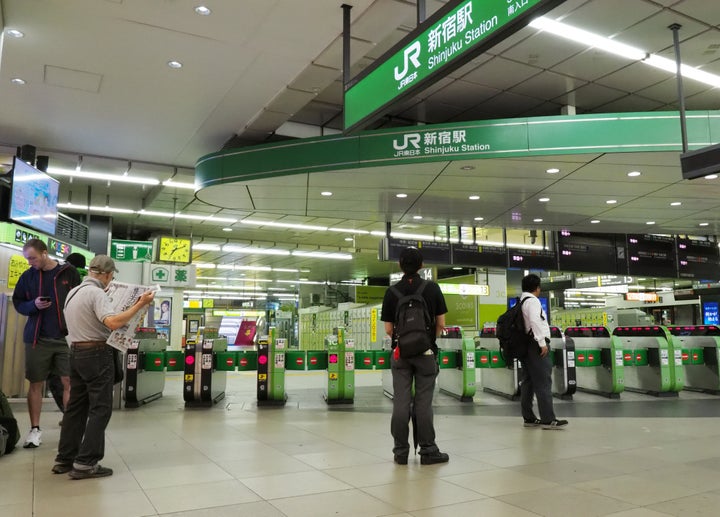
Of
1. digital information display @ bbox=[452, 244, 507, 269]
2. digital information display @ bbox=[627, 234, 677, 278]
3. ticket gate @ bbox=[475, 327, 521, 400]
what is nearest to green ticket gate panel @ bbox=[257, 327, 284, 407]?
ticket gate @ bbox=[475, 327, 521, 400]

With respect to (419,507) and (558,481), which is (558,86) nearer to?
(558,481)

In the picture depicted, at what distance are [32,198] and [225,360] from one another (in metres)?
3.36

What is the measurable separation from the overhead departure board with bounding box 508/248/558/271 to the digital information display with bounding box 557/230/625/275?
0.71ft

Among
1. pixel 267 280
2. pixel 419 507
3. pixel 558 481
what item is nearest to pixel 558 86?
pixel 558 481

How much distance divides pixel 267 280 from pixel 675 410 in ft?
74.6

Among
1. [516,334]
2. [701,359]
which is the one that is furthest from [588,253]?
[516,334]

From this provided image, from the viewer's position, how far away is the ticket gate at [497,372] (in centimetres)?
848

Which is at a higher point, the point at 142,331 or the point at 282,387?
the point at 142,331

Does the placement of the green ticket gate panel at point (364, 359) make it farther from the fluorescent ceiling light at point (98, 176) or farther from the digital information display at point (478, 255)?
the fluorescent ceiling light at point (98, 176)

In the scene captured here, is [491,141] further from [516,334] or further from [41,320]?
[41,320]

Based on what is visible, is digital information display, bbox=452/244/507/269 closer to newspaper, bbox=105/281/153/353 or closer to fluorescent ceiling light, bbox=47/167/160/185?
fluorescent ceiling light, bbox=47/167/160/185

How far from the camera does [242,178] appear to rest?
7.83m

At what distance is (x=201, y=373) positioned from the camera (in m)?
7.63

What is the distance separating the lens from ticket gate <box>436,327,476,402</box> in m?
8.16
